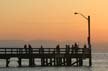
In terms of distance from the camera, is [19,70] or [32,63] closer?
[19,70]

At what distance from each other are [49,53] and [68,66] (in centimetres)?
383

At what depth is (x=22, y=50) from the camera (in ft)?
263

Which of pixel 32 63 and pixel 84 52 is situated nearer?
pixel 84 52

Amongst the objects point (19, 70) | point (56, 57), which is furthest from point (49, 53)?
point (19, 70)

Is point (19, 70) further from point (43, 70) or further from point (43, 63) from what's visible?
point (43, 63)

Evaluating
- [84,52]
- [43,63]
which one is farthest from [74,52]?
[43,63]

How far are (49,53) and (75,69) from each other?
515 centimetres

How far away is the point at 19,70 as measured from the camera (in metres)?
76.1

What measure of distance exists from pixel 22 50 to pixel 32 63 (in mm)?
4747

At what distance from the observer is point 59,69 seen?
78.2 metres

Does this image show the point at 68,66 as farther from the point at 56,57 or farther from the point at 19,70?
the point at 19,70

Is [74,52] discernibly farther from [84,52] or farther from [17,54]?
[17,54]

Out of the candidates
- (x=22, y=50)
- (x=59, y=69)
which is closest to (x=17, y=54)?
(x=22, y=50)

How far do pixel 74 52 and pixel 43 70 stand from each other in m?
5.51
